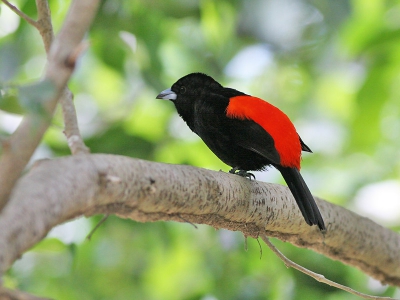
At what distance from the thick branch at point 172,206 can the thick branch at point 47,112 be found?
0.14 meters

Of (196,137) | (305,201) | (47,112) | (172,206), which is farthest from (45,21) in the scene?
(196,137)

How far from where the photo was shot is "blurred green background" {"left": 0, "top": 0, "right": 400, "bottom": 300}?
178 inches

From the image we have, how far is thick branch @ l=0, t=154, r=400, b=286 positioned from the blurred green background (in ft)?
2.41

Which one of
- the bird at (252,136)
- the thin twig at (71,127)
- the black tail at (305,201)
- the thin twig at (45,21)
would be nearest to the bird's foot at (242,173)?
the bird at (252,136)

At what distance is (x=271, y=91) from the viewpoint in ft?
23.8

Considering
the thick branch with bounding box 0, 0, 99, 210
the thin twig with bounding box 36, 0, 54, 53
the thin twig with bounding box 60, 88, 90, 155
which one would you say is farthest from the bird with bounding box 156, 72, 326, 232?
the thick branch with bounding box 0, 0, 99, 210

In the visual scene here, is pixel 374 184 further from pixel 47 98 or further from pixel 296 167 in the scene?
pixel 47 98

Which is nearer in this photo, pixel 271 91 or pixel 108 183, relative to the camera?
pixel 108 183

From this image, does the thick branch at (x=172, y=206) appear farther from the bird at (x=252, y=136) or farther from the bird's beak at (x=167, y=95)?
the bird's beak at (x=167, y=95)

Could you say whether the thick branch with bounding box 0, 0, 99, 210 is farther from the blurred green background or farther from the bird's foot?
the bird's foot

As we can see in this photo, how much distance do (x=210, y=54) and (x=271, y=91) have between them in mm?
1244

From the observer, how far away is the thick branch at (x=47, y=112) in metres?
1.51

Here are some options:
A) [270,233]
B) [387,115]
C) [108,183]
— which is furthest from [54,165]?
[387,115]

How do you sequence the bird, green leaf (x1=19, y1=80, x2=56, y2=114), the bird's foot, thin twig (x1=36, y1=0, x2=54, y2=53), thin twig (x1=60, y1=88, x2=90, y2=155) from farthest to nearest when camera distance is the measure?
the bird's foot < the bird < thin twig (x1=36, y1=0, x2=54, y2=53) < thin twig (x1=60, y1=88, x2=90, y2=155) < green leaf (x1=19, y1=80, x2=56, y2=114)
